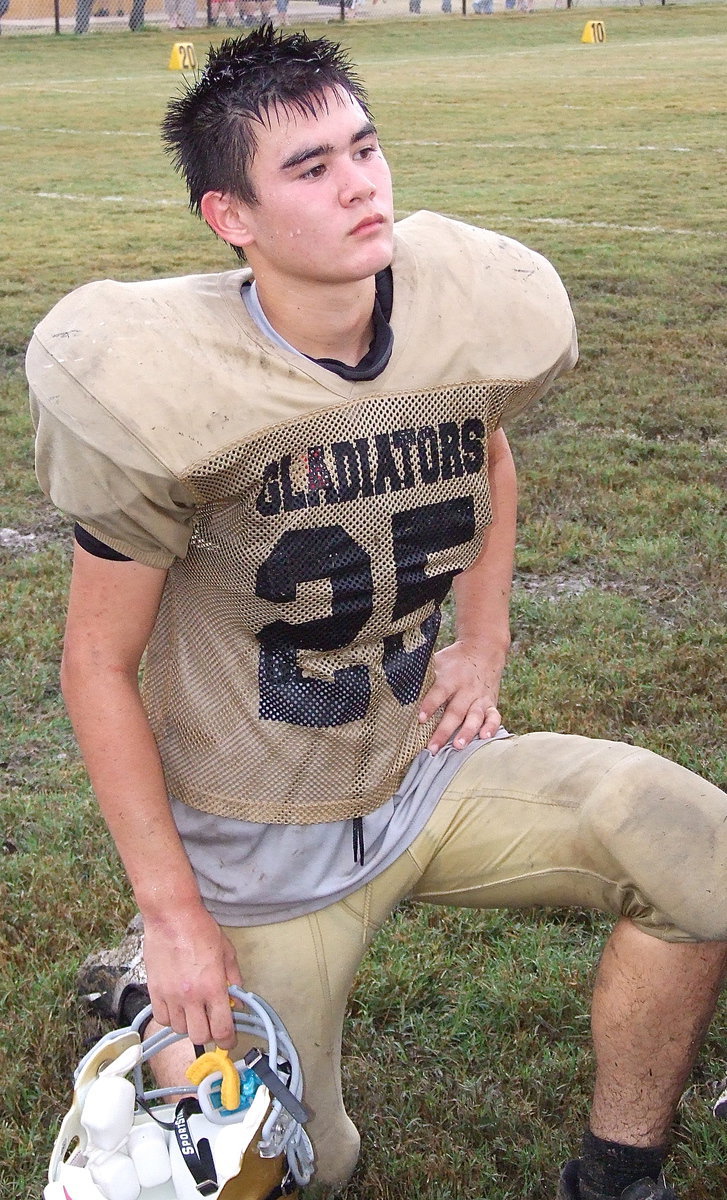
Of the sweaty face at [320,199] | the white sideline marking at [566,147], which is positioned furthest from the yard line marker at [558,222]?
the sweaty face at [320,199]

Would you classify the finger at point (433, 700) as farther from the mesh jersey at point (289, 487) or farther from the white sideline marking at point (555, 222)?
the white sideline marking at point (555, 222)

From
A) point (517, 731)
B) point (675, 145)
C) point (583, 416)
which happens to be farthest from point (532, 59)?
point (517, 731)

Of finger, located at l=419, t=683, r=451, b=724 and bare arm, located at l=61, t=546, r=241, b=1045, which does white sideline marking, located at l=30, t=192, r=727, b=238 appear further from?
bare arm, located at l=61, t=546, r=241, b=1045

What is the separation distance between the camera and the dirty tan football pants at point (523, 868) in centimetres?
191

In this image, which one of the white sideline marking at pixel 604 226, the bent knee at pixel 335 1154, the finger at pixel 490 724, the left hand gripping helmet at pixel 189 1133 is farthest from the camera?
the white sideline marking at pixel 604 226

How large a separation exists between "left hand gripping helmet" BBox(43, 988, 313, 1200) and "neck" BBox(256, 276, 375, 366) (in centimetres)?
89

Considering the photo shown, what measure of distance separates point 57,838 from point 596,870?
1.41 m

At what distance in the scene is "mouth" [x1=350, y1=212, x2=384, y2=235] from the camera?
6.18ft

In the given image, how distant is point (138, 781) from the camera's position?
6.18 ft

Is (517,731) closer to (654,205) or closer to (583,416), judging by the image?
(583,416)

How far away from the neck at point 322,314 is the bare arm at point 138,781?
15.6 inches

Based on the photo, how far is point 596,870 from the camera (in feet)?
6.49

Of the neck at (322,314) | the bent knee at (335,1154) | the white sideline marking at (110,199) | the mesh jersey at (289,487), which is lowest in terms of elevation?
the white sideline marking at (110,199)

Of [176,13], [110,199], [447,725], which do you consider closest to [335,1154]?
[447,725]
